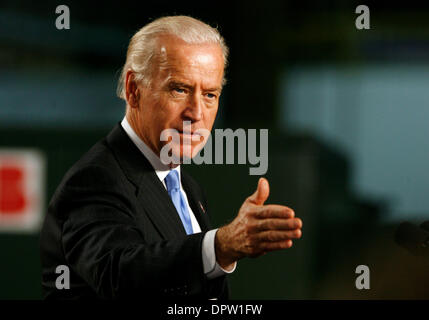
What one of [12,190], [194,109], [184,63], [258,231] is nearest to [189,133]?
[194,109]

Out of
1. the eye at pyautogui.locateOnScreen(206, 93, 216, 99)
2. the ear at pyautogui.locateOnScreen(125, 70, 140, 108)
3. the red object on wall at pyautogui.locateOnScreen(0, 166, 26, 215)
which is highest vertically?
the ear at pyautogui.locateOnScreen(125, 70, 140, 108)

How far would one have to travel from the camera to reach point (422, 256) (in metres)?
1.37

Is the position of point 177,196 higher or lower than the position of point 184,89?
lower

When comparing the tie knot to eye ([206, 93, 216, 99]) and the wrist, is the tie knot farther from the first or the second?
the wrist

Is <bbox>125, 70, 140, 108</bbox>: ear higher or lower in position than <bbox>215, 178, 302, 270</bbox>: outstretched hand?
higher

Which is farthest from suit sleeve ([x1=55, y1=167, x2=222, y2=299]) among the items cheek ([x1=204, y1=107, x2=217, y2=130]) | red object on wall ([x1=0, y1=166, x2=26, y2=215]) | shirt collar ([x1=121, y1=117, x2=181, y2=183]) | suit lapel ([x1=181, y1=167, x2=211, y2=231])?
red object on wall ([x1=0, y1=166, x2=26, y2=215])

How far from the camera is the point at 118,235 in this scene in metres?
1.31

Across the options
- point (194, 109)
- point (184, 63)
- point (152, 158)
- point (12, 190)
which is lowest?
point (12, 190)

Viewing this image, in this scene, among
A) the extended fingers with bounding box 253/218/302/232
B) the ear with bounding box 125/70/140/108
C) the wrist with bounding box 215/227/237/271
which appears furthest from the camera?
the ear with bounding box 125/70/140/108

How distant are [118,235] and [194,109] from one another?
1.07 feet

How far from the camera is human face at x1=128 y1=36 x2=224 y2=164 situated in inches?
54.5

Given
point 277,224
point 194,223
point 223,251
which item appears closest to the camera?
point 277,224

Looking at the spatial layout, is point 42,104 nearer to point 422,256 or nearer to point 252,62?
point 252,62

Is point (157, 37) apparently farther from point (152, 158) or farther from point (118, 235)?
point (118, 235)
